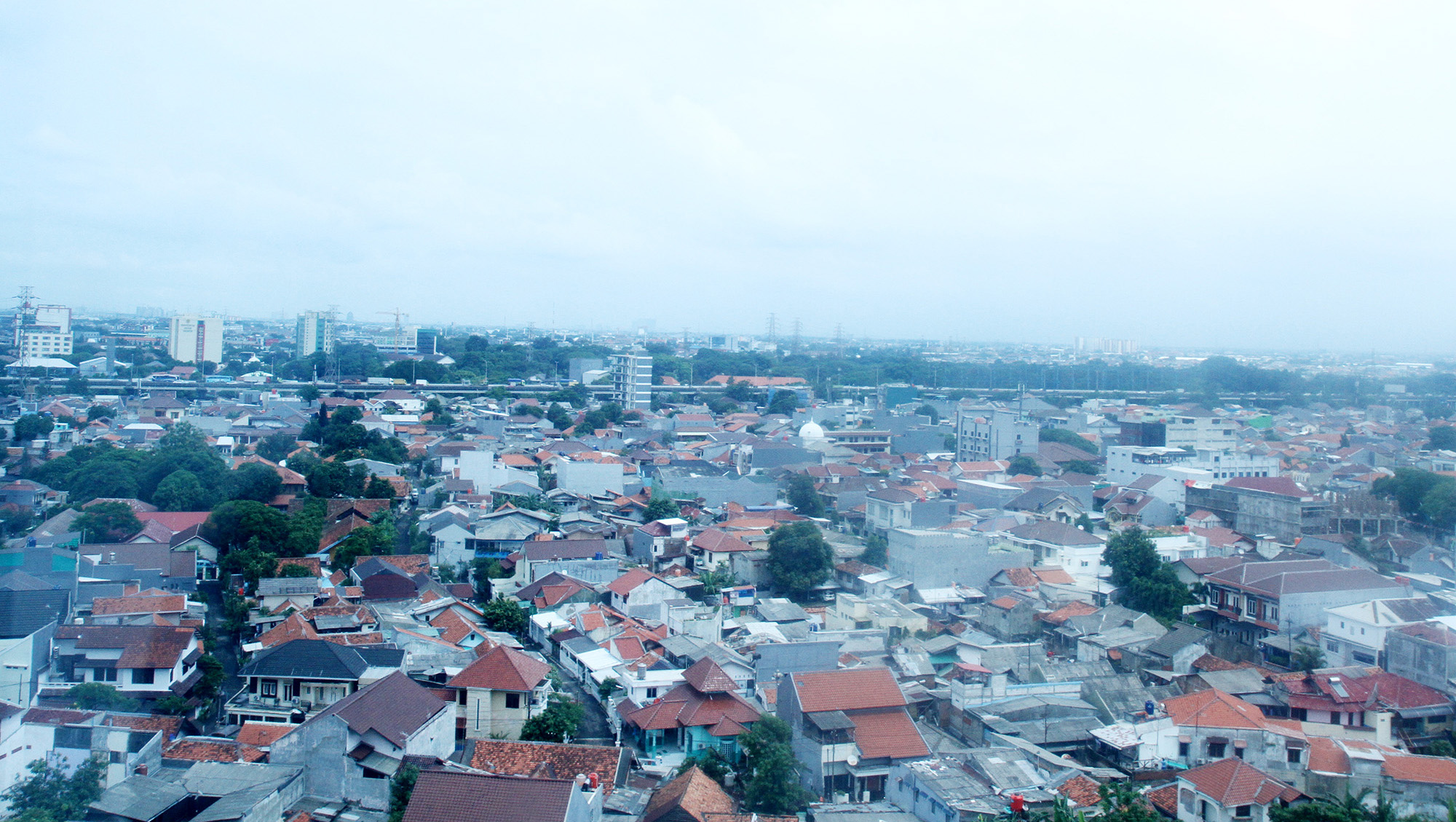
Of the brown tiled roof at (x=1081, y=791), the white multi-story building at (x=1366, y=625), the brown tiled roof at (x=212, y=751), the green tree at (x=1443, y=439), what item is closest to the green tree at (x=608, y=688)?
the brown tiled roof at (x=212, y=751)

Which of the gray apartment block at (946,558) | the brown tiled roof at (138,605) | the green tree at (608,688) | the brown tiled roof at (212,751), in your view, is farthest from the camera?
the gray apartment block at (946,558)

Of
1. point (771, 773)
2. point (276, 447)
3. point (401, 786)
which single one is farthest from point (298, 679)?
point (276, 447)

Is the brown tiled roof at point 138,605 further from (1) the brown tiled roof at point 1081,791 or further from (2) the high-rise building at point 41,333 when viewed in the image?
(1) the brown tiled roof at point 1081,791

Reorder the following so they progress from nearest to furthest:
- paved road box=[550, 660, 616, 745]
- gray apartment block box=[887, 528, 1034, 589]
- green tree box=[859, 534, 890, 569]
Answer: paved road box=[550, 660, 616, 745] < gray apartment block box=[887, 528, 1034, 589] < green tree box=[859, 534, 890, 569]

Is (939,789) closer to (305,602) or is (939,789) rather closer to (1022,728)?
(1022,728)

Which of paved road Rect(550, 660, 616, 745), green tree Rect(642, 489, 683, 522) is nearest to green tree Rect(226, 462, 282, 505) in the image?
green tree Rect(642, 489, 683, 522)

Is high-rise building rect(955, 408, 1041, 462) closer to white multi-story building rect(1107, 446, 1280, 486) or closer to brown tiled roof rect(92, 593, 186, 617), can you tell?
white multi-story building rect(1107, 446, 1280, 486)

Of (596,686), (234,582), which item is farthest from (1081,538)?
(234,582)
